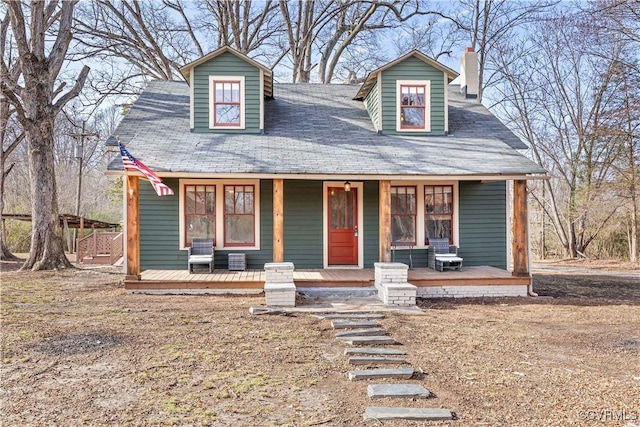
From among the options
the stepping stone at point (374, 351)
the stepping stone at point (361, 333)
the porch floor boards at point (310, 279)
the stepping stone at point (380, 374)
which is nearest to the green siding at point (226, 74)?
the porch floor boards at point (310, 279)

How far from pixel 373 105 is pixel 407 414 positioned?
943cm

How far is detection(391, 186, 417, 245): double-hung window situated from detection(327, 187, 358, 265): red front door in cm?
93

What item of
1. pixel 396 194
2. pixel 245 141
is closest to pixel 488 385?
pixel 396 194

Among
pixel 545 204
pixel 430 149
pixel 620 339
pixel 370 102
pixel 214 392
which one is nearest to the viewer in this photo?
pixel 214 392

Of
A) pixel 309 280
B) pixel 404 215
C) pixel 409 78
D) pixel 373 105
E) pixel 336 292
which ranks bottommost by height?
pixel 336 292

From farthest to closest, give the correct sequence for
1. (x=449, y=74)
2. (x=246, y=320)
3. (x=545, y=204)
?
(x=545, y=204) → (x=449, y=74) → (x=246, y=320)

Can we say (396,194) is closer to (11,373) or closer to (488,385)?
(488,385)

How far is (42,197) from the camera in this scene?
11.9m

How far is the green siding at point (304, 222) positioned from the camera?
1038cm

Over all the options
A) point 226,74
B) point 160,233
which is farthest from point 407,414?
point 226,74

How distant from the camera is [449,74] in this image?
36.6ft

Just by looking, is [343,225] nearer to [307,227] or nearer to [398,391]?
[307,227]

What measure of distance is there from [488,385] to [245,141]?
25.5 feet

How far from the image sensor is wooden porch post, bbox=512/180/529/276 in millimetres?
8992
